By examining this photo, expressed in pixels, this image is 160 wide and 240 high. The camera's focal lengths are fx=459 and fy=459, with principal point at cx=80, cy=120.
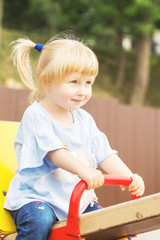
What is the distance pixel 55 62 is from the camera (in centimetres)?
198

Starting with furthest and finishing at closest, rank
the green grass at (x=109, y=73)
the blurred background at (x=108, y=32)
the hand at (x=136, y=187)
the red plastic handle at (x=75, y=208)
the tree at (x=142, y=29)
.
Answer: the blurred background at (x=108, y=32)
the tree at (x=142, y=29)
the green grass at (x=109, y=73)
the hand at (x=136, y=187)
the red plastic handle at (x=75, y=208)

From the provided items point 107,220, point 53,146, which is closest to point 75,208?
point 107,220

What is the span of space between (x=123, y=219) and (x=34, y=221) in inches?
14.3

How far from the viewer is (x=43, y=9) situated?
21391mm

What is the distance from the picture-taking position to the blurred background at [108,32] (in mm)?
17094

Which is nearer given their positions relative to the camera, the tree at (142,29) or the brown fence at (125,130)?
the brown fence at (125,130)

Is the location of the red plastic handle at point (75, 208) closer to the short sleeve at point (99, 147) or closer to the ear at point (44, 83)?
the short sleeve at point (99, 147)

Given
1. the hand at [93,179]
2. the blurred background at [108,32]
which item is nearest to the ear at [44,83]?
the hand at [93,179]

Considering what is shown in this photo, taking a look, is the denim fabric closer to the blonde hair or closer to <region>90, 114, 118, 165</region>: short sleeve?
<region>90, 114, 118, 165</region>: short sleeve

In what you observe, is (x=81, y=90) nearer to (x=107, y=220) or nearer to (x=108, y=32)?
(x=107, y=220)

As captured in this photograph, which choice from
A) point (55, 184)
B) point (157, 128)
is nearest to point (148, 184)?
point (157, 128)

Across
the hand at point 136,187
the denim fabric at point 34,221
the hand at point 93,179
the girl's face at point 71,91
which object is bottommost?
the denim fabric at point 34,221

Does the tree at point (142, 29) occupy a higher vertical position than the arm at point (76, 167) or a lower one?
higher

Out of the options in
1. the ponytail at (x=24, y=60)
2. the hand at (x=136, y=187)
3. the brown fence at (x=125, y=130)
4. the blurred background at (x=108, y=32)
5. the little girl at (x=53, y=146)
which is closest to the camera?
the little girl at (x=53, y=146)
